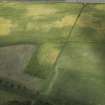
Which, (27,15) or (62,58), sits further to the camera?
(27,15)

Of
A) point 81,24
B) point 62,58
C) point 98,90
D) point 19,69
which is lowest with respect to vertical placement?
point 98,90

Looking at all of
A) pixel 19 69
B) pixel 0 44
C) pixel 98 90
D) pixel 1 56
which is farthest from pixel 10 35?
pixel 98 90

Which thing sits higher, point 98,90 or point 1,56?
point 1,56

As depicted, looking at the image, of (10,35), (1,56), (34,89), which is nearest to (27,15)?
(10,35)

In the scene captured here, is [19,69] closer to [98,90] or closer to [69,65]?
[69,65]

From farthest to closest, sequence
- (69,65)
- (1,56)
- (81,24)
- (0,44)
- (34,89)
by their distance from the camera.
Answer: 1. (81,24)
2. (0,44)
3. (1,56)
4. (69,65)
5. (34,89)

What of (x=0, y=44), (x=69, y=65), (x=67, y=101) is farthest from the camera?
(x=0, y=44)

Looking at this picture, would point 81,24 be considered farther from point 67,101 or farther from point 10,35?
point 67,101
